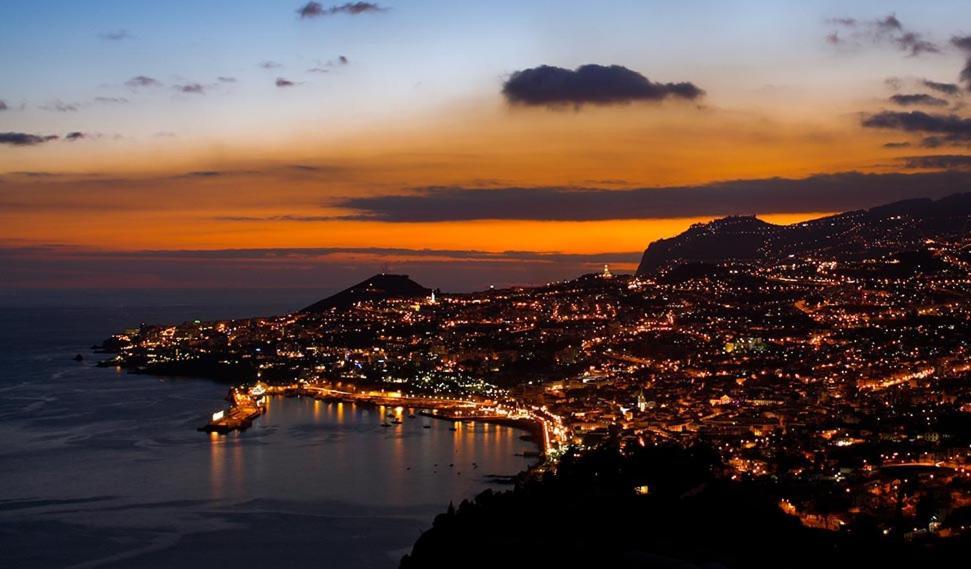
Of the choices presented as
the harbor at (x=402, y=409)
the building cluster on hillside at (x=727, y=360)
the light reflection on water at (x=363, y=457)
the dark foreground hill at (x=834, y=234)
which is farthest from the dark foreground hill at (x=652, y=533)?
the dark foreground hill at (x=834, y=234)

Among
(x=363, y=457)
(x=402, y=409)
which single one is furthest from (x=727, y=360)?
(x=363, y=457)

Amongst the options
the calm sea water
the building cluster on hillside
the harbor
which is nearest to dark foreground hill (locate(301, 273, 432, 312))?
the building cluster on hillside

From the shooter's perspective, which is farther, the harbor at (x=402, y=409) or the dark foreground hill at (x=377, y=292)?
the dark foreground hill at (x=377, y=292)

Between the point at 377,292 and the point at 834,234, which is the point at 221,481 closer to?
the point at 834,234

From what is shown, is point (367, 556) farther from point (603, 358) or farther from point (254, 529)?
point (603, 358)

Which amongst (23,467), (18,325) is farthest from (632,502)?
(18,325)

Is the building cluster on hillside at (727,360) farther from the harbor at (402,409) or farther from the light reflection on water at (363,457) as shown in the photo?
the light reflection on water at (363,457)
